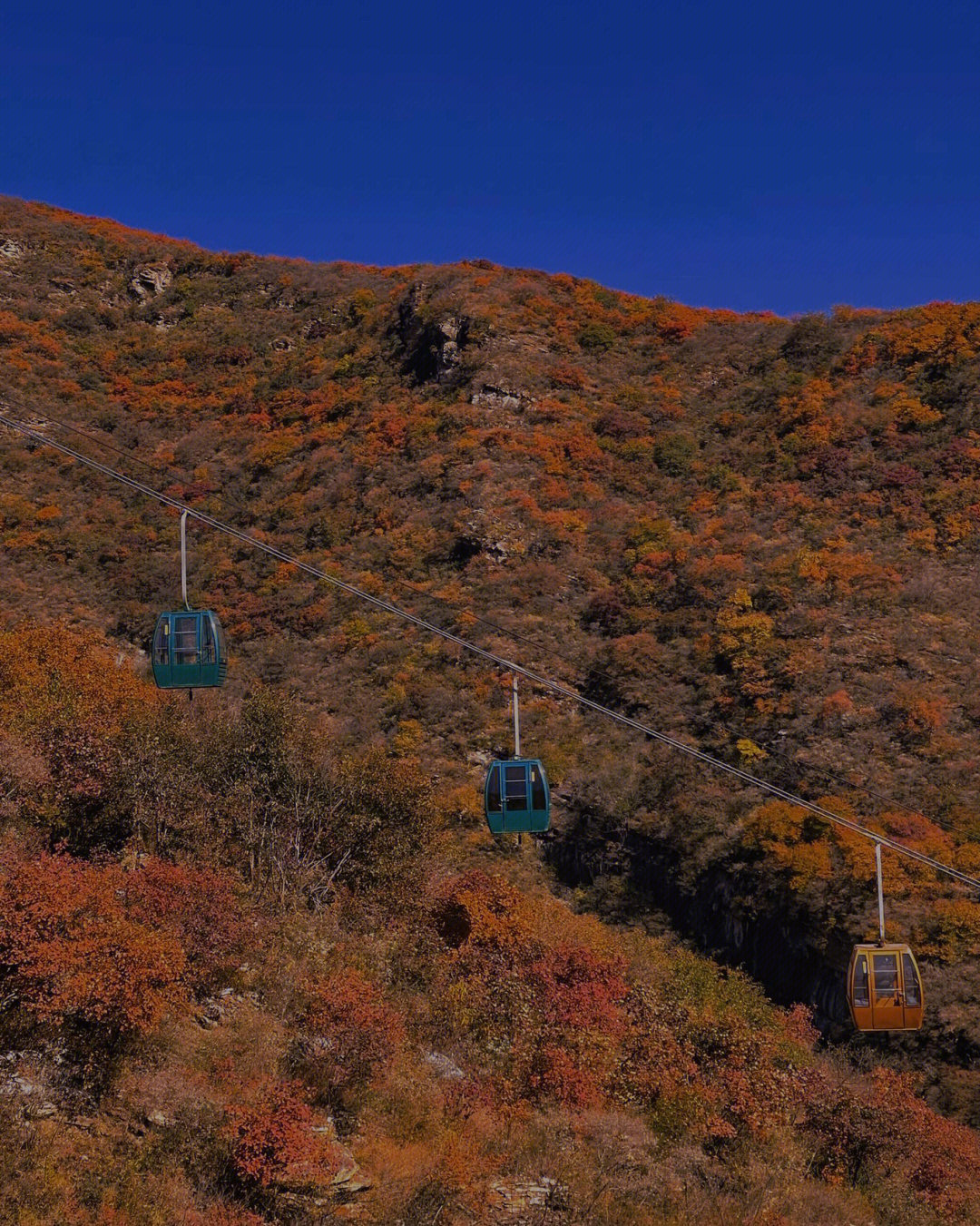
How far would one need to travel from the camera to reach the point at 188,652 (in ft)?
79.0

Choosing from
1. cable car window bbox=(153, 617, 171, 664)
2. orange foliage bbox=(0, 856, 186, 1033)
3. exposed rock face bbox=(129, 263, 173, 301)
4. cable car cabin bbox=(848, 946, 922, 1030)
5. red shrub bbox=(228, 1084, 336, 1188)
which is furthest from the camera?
exposed rock face bbox=(129, 263, 173, 301)

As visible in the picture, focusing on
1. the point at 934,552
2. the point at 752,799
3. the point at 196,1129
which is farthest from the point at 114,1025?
the point at 934,552

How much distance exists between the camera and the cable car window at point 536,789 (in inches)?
993

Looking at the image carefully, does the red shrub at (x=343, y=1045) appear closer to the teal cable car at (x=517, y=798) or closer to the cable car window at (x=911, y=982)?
the teal cable car at (x=517, y=798)

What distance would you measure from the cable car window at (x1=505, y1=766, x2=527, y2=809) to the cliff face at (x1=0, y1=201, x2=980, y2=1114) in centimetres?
1529

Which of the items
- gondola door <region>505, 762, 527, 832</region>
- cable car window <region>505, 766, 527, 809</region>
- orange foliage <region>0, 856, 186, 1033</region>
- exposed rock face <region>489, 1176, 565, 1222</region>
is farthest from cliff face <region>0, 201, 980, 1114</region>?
orange foliage <region>0, 856, 186, 1033</region>

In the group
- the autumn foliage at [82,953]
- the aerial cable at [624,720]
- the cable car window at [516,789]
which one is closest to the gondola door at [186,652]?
the aerial cable at [624,720]

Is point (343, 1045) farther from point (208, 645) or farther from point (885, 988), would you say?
point (885, 988)

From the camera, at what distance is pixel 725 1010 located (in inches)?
1284

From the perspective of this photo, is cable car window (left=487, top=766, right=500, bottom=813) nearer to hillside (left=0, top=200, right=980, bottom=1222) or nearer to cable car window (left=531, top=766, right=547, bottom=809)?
cable car window (left=531, top=766, right=547, bottom=809)

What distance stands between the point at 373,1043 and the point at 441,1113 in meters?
2.35

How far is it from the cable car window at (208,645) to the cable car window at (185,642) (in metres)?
0.15

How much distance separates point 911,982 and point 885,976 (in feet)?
1.89

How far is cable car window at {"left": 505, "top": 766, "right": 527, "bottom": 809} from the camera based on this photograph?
2522cm
